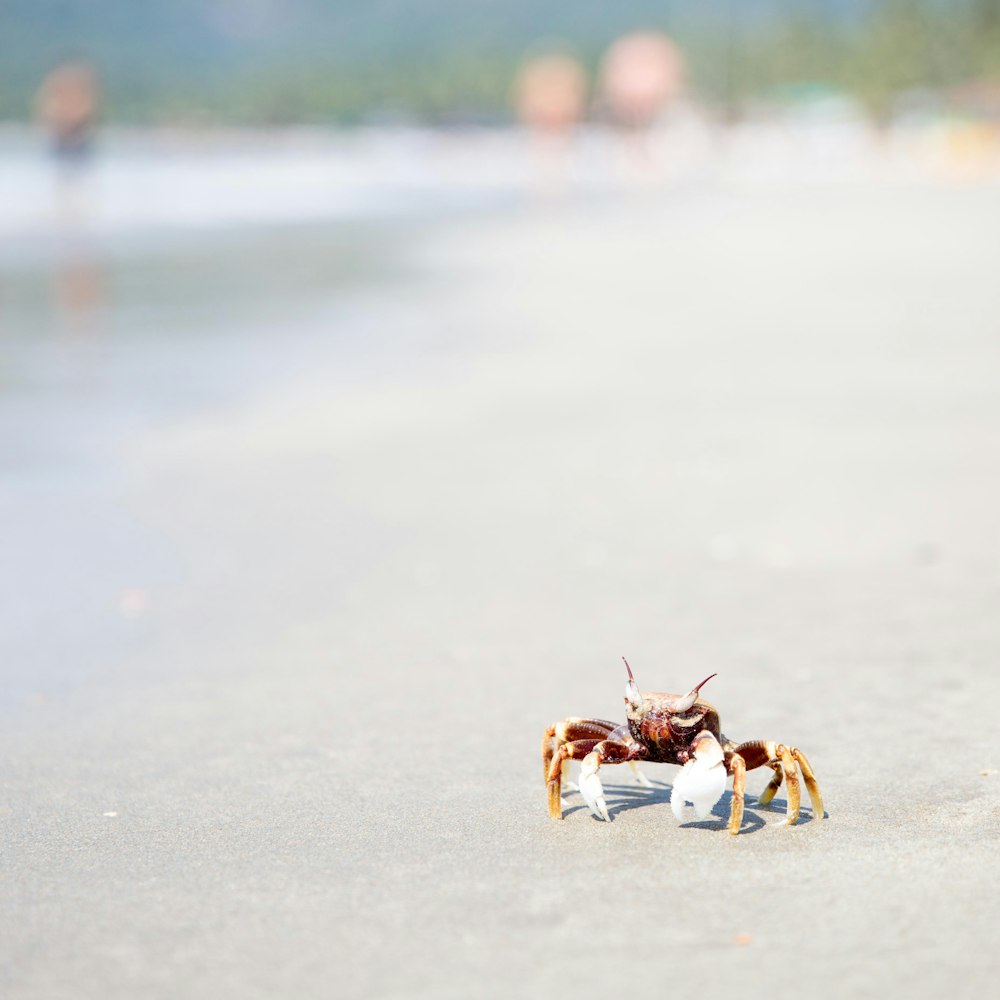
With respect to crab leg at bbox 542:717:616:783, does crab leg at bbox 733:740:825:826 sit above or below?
below

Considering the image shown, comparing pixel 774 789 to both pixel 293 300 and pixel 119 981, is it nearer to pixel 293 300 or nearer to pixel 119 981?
pixel 119 981

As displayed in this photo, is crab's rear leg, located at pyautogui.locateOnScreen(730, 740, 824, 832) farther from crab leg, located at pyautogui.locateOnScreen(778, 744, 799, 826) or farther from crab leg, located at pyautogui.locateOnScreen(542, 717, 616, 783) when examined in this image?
crab leg, located at pyautogui.locateOnScreen(542, 717, 616, 783)

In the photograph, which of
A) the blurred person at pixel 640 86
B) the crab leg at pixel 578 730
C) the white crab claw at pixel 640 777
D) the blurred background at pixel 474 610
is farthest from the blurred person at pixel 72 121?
the crab leg at pixel 578 730

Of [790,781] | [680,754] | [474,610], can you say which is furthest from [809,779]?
[474,610]

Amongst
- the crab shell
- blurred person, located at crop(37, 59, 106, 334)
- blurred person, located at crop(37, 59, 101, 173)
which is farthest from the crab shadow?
blurred person, located at crop(37, 59, 101, 173)

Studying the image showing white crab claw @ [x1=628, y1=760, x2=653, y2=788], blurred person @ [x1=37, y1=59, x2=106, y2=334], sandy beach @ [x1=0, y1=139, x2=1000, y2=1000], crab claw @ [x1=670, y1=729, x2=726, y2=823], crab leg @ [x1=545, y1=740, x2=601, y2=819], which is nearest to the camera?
sandy beach @ [x1=0, y1=139, x2=1000, y2=1000]

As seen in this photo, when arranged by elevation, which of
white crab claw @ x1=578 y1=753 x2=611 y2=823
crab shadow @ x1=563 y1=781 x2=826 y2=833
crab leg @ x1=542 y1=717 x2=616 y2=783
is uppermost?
crab leg @ x1=542 y1=717 x2=616 y2=783

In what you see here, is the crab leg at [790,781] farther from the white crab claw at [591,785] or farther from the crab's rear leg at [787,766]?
the white crab claw at [591,785]

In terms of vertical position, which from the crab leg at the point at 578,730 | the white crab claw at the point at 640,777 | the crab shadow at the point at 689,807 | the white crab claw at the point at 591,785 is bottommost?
the crab shadow at the point at 689,807
